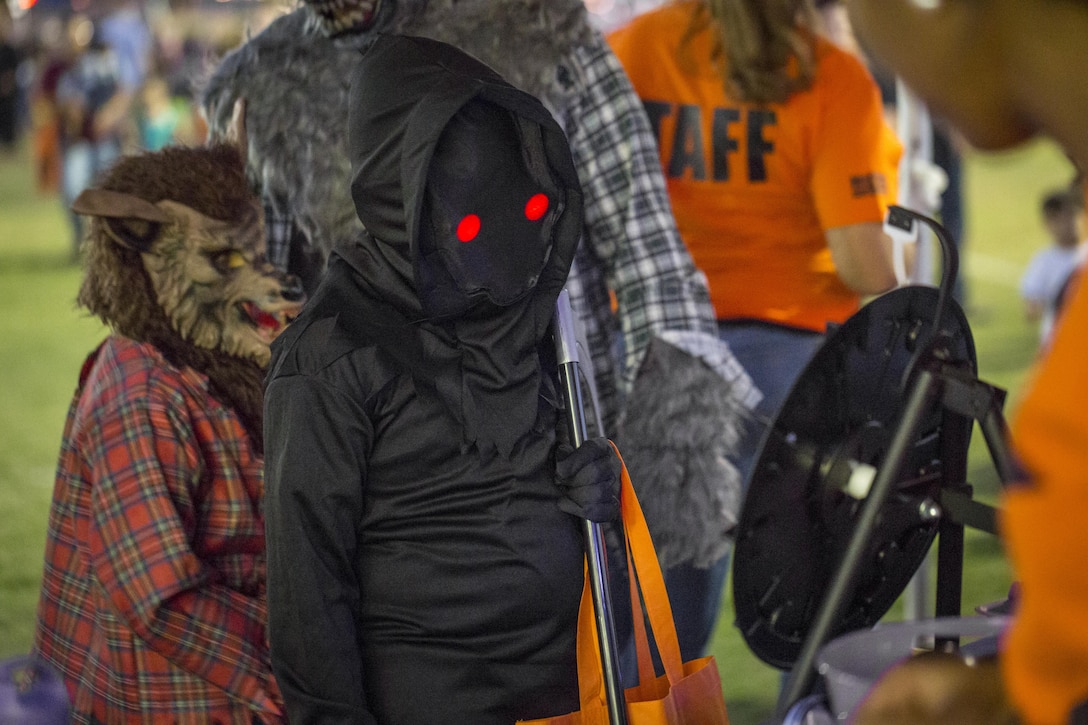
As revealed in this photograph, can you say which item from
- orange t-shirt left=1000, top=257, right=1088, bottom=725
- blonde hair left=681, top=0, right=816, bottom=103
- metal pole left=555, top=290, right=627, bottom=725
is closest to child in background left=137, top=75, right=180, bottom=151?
blonde hair left=681, top=0, right=816, bottom=103

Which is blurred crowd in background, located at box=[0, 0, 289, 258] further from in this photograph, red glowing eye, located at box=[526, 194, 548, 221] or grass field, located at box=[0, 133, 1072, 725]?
red glowing eye, located at box=[526, 194, 548, 221]

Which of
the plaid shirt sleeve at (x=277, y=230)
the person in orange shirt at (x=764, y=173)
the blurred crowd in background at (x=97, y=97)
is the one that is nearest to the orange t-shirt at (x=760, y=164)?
the person in orange shirt at (x=764, y=173)

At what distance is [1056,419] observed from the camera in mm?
962

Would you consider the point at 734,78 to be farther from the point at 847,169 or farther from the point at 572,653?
the point at 572,653

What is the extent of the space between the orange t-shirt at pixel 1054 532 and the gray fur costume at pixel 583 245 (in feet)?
4.94

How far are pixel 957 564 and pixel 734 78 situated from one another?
1475 millimetres

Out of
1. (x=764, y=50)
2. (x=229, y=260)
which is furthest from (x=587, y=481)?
(x=764, y=50)

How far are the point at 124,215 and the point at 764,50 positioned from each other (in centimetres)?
147

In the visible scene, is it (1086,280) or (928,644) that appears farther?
(928,644)

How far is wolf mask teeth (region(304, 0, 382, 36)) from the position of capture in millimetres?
2395

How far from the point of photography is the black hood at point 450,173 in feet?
6.00

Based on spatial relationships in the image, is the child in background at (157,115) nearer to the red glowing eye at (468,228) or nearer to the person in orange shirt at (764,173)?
the person in orange shirt at (764,173)

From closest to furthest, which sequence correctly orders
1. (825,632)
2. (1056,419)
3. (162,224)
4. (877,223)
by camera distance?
(1056,419) < (825,632) < (162,224) < (877,223)

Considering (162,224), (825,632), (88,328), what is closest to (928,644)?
(825,632)
